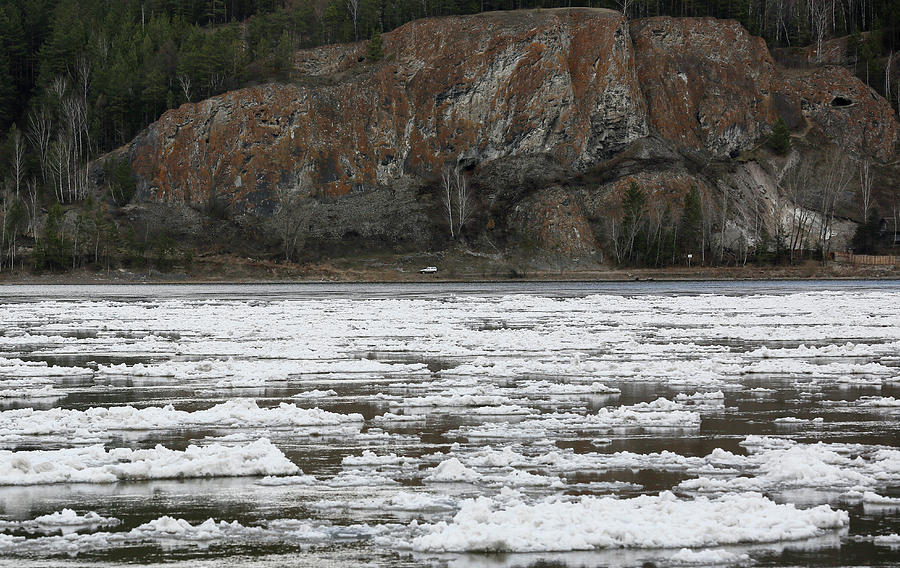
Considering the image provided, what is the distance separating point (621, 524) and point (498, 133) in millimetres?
116539

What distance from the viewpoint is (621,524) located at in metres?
8.62

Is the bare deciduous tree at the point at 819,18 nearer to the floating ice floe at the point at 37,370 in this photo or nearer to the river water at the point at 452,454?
the river water at the point at 452,454

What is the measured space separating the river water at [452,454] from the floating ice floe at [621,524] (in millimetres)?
23

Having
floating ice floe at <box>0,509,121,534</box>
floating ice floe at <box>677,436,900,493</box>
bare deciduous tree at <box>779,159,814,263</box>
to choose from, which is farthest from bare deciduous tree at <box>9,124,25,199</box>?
floating ice floe at <box>677,436,900,493</box>

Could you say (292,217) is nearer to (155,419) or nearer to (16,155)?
(16,155)

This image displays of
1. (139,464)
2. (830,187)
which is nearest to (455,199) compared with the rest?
(830,187)

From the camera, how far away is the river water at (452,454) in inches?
328

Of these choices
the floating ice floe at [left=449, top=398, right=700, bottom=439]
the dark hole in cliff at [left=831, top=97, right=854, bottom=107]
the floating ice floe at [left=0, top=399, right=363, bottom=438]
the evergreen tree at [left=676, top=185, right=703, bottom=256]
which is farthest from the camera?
the dark hole in cliff at [left=831, top=97, right=854, bottom=107]

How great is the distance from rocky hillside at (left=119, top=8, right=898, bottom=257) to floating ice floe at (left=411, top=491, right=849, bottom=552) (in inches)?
4094

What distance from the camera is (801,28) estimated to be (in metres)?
150

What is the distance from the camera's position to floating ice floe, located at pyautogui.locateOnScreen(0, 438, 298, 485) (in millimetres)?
10820

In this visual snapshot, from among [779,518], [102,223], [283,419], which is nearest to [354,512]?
[779,518]

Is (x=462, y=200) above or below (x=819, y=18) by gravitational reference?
below

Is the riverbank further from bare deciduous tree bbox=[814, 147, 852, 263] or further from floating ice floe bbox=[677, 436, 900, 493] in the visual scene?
floating ice floe bbox=[677, 436, 900, 493]
